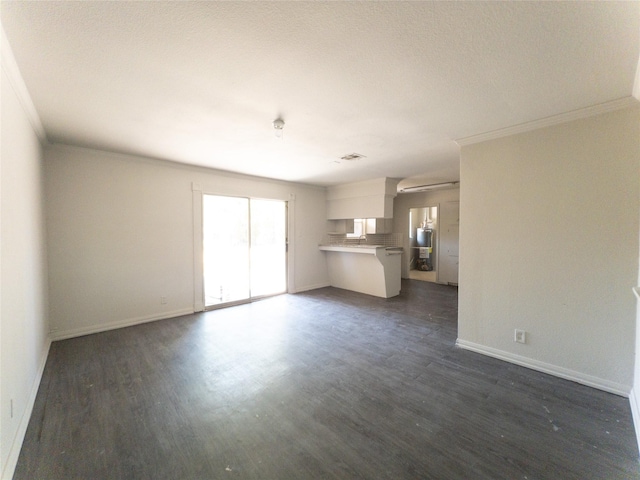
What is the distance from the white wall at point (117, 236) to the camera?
10.4 ft

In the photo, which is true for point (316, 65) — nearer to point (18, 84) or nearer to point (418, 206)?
point (18, 84)

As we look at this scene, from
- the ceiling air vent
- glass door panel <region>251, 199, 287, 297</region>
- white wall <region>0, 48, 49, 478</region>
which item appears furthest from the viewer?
glass door panel <region>251, 199, 287, 297</region>

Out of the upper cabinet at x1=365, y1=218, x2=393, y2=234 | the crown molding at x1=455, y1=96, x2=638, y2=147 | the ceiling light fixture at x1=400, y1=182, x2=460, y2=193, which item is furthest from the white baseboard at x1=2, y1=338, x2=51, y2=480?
A: the ceiling light fixture at x1=400, y1=182, x2=460, y2=193

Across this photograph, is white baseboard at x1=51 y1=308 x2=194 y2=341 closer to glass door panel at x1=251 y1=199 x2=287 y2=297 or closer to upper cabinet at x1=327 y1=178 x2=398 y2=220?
glass door panel at x1=251 y1=199 x2=287 y2=297

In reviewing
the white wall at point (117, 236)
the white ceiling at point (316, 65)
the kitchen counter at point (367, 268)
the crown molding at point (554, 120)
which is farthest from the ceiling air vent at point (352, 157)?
the white wall at point (117, 236)

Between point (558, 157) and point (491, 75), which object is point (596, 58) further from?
point (558, 157)

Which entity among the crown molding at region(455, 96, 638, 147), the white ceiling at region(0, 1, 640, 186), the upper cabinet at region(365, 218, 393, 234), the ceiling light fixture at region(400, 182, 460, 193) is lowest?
the upper cabinet at region(365, 218, 393, 234)

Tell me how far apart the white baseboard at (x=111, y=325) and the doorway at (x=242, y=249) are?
1.71 feet

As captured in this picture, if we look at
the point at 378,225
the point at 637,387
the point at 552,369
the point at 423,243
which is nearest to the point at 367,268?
the point at 378,225

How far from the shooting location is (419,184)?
239 inches

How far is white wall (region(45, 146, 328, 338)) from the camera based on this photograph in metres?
3.17

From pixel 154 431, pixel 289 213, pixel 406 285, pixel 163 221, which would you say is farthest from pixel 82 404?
pixel 406 285

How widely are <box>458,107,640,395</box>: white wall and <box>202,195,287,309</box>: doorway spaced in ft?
12.0

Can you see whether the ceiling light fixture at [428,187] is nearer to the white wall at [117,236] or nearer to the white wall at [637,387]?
the white wall at [637,387]
